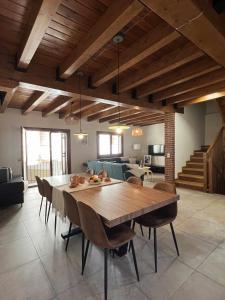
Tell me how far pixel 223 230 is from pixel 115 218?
2.33 metres

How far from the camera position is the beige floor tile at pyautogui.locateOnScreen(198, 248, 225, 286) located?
185cm

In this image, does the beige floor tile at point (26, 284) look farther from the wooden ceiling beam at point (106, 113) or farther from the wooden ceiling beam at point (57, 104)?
the wooden ceiling beam at point (106, 113)

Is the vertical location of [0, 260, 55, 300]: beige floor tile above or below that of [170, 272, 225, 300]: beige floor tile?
below

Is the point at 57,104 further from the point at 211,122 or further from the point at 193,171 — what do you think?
the point at 211,122

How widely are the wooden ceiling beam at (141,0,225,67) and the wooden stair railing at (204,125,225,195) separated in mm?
3780

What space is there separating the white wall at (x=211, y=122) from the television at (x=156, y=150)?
2.19m

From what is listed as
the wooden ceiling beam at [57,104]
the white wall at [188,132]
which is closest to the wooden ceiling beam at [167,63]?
the wooden ceiling beam at [57,104]

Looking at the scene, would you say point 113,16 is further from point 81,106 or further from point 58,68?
point 81,106

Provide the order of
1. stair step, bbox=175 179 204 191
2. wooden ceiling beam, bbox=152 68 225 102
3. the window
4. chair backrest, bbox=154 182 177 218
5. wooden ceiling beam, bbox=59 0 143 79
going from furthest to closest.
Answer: the window
stair step, bbox=175 179 204 191
wooden ceiling beam, bbox=152 68 225 102
chair backrest, bbox=154 182 177 218
wooden ceiling beam, bbox=59 0 143 79

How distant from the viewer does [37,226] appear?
3.07 m

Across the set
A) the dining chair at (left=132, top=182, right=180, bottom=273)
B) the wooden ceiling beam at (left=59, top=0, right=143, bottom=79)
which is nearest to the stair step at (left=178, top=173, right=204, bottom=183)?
the dining chair at (left=132, top=182, right=180, bottom=273)

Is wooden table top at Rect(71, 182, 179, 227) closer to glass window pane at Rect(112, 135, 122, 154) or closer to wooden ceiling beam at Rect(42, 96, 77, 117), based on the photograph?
wooden ceiling beam at Rect(42, 96, 77, 117)

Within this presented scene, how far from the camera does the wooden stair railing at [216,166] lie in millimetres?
5079

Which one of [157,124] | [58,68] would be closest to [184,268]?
[58,68]
